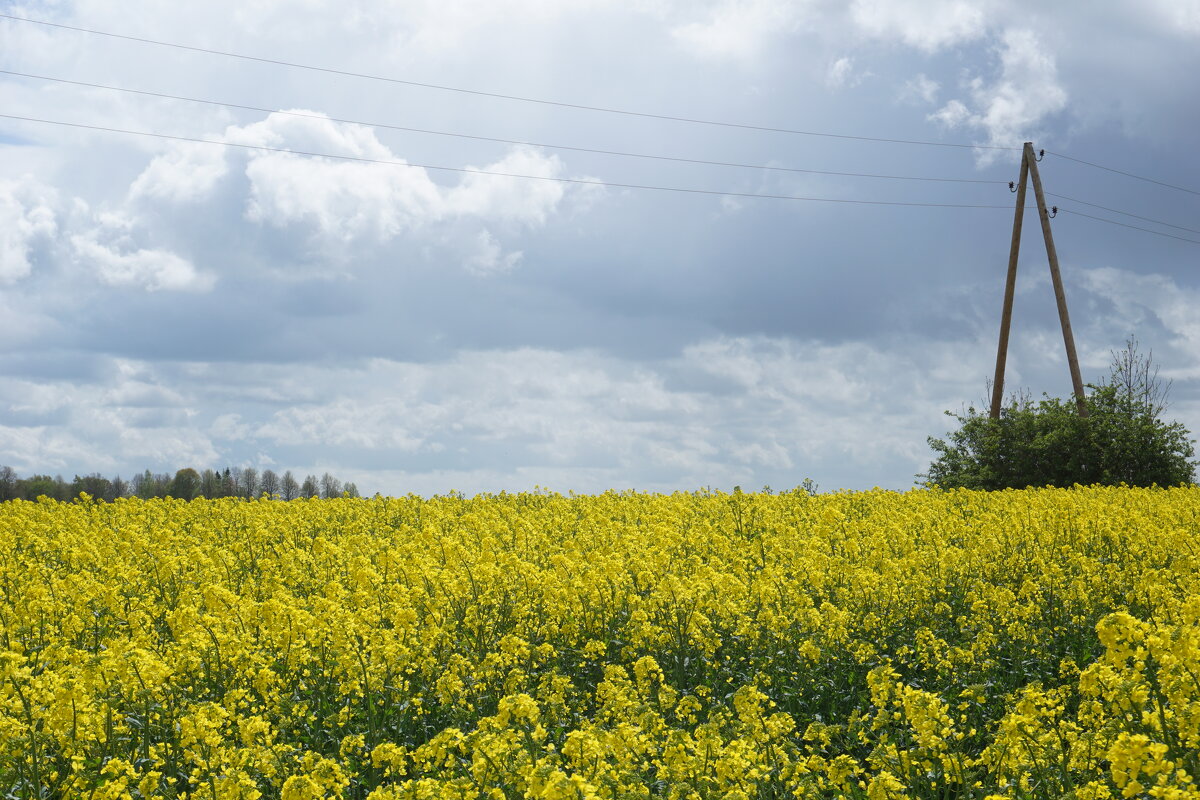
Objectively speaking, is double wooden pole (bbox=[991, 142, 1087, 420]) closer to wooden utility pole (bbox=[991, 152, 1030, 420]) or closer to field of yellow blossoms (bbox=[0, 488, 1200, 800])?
wooden utility pole (bbox=[991, 152, 1030, 420])

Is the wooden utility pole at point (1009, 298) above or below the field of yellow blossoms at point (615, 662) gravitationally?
above

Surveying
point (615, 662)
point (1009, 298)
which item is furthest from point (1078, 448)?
point (615, 662)

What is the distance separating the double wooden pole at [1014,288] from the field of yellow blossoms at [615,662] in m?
13.2

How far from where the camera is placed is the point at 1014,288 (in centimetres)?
2859

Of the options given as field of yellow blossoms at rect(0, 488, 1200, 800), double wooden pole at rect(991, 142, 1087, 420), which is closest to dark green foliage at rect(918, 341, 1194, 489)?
double wooden pole at rect(991, 142, 1087, 420)

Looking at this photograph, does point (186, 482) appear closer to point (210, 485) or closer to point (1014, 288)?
point (210, 485)

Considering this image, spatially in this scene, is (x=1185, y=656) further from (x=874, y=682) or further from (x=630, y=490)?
(x=630, y=490)

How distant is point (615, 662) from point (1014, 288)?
77.6 feet

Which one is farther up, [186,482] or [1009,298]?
[1009,298]

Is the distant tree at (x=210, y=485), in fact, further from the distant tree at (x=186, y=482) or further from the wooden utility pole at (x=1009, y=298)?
the wooden utility pole at (x=1009, y=298)

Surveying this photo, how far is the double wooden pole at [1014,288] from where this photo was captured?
28.7 m

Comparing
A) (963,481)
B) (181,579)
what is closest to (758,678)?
(181,579)

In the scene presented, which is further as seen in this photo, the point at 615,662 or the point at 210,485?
the point at 210,485

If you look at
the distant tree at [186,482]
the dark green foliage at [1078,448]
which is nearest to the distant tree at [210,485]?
the distant tree at [186,482]
